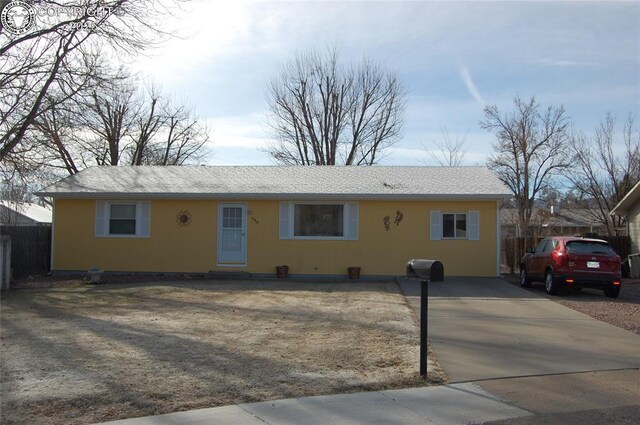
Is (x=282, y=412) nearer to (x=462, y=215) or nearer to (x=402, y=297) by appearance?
(x=402, y=297)

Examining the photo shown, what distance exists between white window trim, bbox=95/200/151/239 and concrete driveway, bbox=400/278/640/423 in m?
10.2

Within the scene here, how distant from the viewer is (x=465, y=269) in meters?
17.6

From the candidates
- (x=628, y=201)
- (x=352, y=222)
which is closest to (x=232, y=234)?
(x=352, y=222)

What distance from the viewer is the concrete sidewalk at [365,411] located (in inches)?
192

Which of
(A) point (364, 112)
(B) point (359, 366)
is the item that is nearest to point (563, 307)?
(B) point (359, 366)

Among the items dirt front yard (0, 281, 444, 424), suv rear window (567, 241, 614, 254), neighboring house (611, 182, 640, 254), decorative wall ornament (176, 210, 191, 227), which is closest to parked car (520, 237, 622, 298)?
suv rear window (567, 241, 614, 254)

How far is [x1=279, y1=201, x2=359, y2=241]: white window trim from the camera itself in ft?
59.2

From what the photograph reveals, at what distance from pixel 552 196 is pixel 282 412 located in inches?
1432

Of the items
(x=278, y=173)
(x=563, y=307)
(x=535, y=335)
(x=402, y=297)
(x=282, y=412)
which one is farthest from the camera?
(x=278, y=173)

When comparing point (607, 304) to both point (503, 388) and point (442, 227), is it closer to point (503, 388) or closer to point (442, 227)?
point (442, 227)

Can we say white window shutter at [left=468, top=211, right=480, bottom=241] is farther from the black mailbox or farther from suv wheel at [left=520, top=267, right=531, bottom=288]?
the black mailbox

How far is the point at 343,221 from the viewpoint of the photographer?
1814cm

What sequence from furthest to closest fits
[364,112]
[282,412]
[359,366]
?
[364,112] < [359,366] < [282,412]

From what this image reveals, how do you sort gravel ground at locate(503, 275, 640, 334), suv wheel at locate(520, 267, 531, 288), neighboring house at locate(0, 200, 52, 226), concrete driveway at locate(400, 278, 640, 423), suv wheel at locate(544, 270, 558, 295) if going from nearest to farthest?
1. concrete driveway at locate(400, 278, 640, 423)
2. gravel ground at locate(503, 275, 640, 334)
3. suv wheel at locate(544, 270, 558, 295)
4. suv wheel at locate(520, 267, 531, 288)
5. neighboring house at locate(0, 200, 52, 226)
